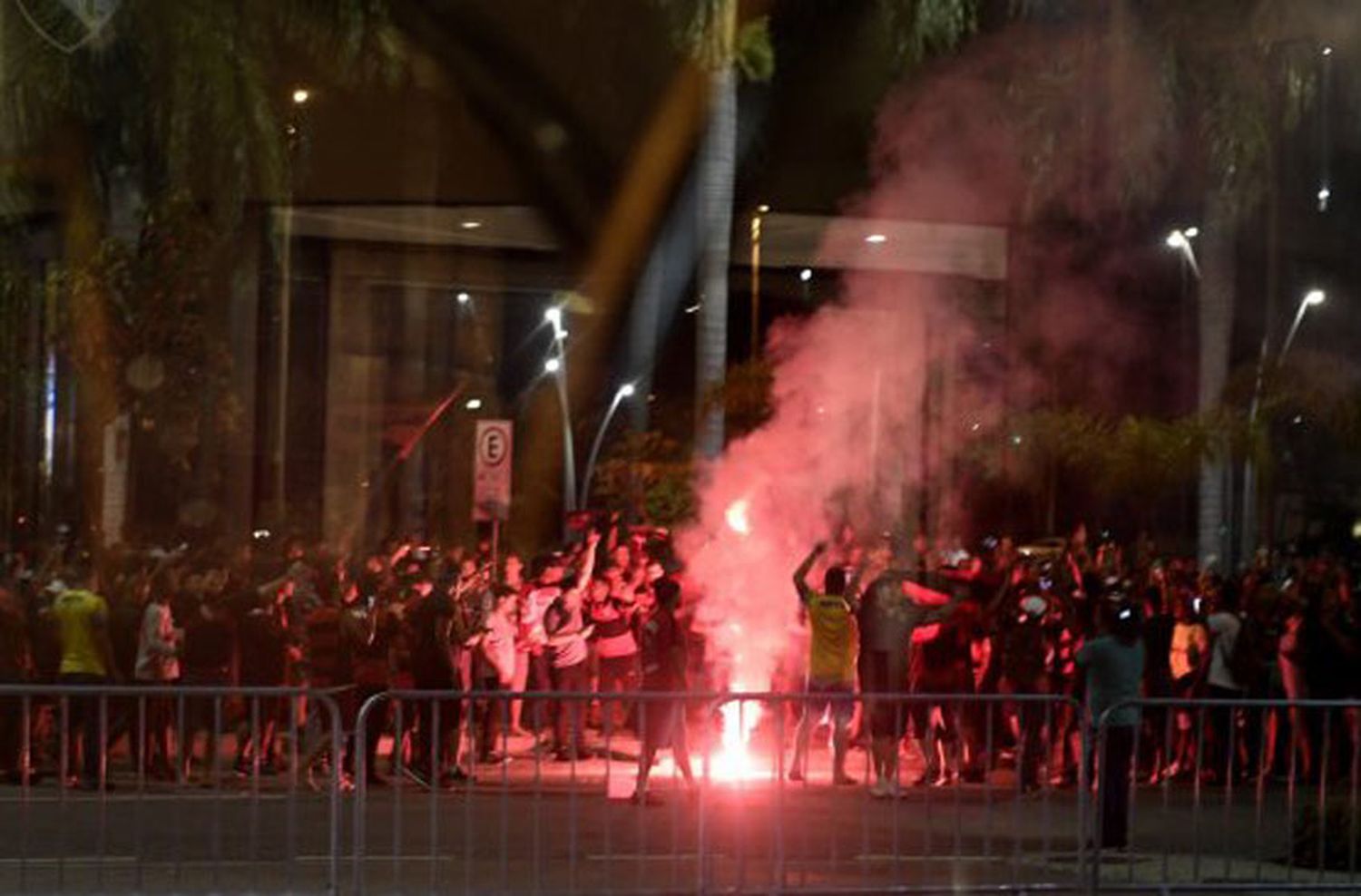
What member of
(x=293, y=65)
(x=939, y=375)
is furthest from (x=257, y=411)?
(x=939, y=375)

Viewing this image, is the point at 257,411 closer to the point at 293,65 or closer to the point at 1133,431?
the point at 293,65

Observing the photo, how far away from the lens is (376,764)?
13.0m

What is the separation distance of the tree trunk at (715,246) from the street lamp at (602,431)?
6.46 m

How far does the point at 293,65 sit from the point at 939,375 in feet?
25.9

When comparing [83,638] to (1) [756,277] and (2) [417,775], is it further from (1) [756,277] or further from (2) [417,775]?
(1) [756,277]

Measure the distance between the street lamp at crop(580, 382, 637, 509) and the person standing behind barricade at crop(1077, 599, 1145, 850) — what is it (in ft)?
59.9

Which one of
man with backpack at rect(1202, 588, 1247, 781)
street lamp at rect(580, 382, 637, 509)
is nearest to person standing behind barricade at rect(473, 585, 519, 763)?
man with backpack at rect(1202, 588, 1247, 781)

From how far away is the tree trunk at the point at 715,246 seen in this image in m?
24.8

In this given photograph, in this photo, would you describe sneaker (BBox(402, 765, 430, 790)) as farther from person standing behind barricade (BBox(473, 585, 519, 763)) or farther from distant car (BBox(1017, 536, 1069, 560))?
distant car (BBox(1017, 536, 1069, 560))

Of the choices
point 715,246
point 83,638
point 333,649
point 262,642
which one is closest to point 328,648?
point 333,649

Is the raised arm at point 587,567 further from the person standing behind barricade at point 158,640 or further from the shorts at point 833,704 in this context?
the person standing behind barricade at point 158,640

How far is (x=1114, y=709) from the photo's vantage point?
11070 millimetres

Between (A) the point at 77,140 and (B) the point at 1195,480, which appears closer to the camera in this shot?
(A) the point at 77,140

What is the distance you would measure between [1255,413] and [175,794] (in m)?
16.0
